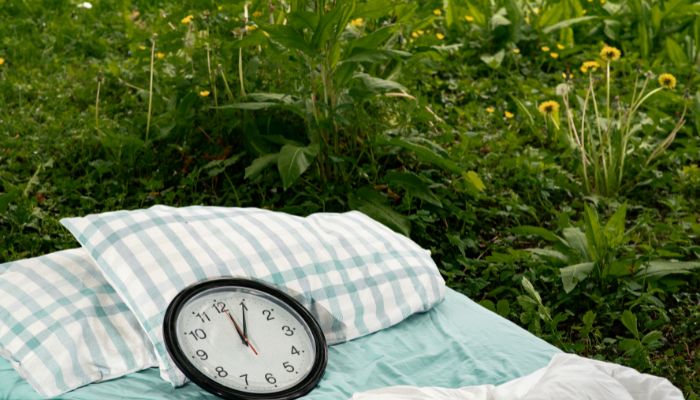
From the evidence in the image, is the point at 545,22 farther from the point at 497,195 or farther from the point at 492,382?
the point at 492,382

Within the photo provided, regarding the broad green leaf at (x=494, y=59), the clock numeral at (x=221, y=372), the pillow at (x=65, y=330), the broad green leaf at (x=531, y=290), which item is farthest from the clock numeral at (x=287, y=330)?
the broad green leaf at (x=494, y=59)

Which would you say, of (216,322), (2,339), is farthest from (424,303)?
(2,339)

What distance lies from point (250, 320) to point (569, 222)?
5.43 feet

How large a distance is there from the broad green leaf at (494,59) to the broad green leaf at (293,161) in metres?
1.68

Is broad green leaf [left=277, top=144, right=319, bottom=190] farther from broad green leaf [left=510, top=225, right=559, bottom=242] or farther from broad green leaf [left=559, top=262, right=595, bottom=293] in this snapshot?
broad green leaf [left=559, top=262, right=595, bottom=293]

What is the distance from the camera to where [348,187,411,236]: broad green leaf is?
3553mm

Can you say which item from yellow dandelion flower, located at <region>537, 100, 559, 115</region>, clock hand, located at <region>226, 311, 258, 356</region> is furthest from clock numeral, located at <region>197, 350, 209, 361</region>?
yellow dandelion flower, located at <region>537, 100, 559, 115</region>

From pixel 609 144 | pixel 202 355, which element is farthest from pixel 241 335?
pixel 609 144

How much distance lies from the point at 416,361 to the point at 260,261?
0.47 m

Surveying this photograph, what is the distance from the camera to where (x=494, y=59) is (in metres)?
5.00

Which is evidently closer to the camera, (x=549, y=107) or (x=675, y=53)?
(x=549, y=107)

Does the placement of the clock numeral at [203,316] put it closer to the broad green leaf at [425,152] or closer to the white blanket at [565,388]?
the white blanket at [565,388]

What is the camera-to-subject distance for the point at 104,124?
411 cm

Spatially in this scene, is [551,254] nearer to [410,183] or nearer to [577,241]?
[577,241]
